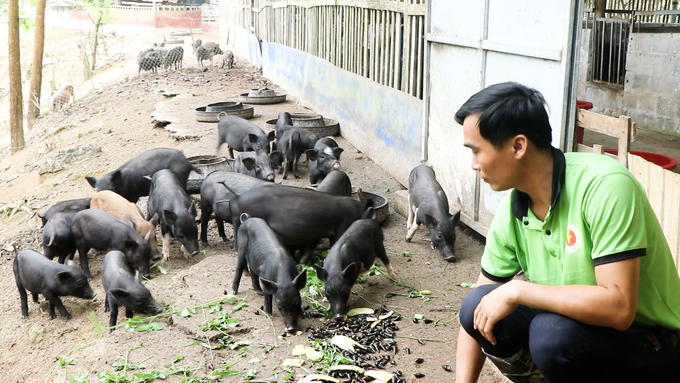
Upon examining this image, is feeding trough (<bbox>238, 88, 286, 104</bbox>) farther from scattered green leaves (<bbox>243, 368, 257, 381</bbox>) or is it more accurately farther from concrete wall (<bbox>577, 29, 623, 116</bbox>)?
scattered green leaves (<bbox>243, 368, 257, 381</bbox>)

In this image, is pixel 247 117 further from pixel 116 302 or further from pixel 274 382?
pixel 274 382

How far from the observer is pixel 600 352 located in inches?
102

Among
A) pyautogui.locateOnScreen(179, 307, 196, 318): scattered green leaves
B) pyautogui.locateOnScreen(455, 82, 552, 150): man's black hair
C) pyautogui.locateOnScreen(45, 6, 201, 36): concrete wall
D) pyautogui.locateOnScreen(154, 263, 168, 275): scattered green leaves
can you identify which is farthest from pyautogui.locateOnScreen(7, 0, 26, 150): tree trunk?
pyautogui.locateOnScreen(45, 6, 201, 36): concrete wall

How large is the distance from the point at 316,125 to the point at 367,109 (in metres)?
1.57

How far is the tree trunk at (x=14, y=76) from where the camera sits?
13.8 m

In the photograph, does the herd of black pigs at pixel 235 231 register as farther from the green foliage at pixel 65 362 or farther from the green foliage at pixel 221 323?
the green foliage at pixel 65 362

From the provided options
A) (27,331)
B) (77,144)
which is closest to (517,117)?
(27,331)

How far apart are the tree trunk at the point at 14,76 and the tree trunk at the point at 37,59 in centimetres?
61

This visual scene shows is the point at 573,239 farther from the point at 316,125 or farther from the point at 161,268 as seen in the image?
the point at 316,125

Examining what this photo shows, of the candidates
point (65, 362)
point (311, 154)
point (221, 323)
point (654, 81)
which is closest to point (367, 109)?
point (311, 154)

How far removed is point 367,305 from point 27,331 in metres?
3.09

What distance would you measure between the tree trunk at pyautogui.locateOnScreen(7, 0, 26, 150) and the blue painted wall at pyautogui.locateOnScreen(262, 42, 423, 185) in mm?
5631

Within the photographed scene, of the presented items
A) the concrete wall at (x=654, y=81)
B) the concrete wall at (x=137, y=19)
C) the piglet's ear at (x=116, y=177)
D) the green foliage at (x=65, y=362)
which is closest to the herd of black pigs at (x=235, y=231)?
the piglet's ear at (x=116, y=177)

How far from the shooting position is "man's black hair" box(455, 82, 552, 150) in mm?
2580
